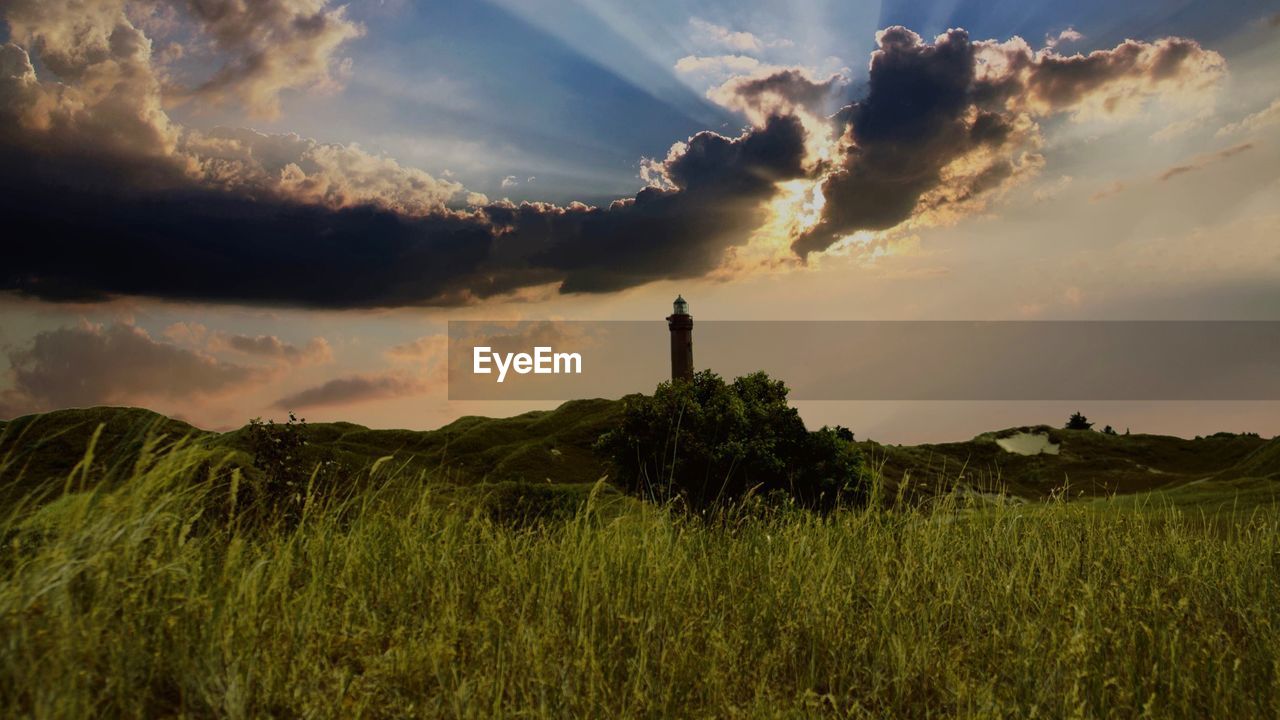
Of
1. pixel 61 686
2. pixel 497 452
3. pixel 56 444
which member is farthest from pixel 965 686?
pixel 497 452

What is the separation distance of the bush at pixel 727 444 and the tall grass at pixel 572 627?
20410 millimetres

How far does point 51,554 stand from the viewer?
3666mm

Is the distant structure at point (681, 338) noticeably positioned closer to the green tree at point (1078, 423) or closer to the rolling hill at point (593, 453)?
the rolling hill at point (593, 453)

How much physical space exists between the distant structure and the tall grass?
137 feet

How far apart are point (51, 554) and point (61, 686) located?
2.33 ft

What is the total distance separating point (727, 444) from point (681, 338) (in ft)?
75.0

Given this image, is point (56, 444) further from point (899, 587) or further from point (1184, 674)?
point (1184, 674)

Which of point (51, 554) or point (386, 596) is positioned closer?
point (51, 554)

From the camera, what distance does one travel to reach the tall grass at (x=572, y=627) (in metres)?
3.68

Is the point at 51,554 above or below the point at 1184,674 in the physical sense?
above

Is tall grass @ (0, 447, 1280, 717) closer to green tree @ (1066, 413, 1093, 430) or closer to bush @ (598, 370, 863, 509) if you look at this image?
bush @ (598, 370, 863, 509)

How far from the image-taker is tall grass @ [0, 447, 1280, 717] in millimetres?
3676

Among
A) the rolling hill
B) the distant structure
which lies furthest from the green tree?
the distant structure

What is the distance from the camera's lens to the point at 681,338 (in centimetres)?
4975
